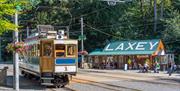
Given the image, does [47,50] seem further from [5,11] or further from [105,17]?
[105,17]

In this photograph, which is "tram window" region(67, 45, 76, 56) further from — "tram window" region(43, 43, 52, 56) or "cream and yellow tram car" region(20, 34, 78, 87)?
"tram window" region(43, 43, 52, 56)

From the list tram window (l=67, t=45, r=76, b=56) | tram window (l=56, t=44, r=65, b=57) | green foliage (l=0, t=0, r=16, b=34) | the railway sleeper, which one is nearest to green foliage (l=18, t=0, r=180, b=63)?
the railway sleeper

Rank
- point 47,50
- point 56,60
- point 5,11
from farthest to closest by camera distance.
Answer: point 47,50, point 56,60, point 5,11

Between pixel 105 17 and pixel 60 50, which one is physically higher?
pixel 105 17

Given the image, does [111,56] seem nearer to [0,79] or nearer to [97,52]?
[97,52]

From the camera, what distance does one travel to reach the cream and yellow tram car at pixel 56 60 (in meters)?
29.5

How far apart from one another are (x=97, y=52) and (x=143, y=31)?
11484 mm

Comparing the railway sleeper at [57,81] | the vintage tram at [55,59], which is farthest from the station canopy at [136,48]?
the vintage tram at [55,59]

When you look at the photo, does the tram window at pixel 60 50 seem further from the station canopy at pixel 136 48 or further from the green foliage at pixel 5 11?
the station canopy at pixel 136 48

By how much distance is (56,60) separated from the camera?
1161 inches

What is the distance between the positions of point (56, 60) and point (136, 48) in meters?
35.5

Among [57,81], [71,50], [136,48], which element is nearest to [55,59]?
[71,50]

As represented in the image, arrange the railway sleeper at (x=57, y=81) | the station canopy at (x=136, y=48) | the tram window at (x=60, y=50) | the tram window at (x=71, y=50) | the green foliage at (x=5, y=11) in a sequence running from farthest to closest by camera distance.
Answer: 1. the station canopy at (x=136, y=48)
2. the railway sleeper at (x=57, y=81)
3. the tram window at (x=71, y=50)
4. the tram window at (x=60, y=50)
5. the green foliage at (x=5, y=11)

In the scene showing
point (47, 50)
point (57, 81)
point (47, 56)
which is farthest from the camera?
point (57, 81)
